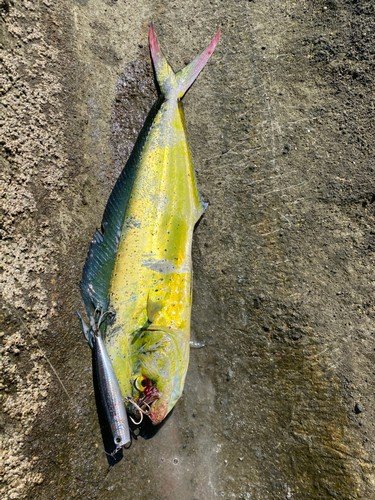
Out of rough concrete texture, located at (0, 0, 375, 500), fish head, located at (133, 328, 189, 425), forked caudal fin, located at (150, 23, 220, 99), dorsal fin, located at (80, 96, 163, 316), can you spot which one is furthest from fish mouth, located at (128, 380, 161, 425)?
forked caudal fin, located at (150, 23, 220, 99)

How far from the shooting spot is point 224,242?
2.41 metres

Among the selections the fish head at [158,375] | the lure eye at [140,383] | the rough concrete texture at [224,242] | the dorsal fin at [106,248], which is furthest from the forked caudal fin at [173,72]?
the lure eye at [140,383]

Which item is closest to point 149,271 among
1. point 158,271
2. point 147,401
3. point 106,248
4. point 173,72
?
point 158,271

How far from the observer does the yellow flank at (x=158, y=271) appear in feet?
6.41

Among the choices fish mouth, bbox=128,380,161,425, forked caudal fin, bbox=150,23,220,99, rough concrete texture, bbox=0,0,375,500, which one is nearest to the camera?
fish mouth, bbox=128,380,161,425

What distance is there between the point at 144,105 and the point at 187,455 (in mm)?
2965

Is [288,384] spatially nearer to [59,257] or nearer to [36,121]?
[59,257]

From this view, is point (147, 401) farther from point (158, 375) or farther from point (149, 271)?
point (149, 271)

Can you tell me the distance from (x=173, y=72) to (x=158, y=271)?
5.80 feet

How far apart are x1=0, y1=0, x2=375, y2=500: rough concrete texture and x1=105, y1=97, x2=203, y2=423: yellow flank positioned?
1.02ft

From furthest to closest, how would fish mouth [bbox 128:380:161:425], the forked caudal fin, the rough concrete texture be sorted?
the forked caudal fin, the rough concrete texture, fish mouth [bbox 128:380:161:425]

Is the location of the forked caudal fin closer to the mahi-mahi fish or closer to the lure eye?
the mahi-mahi fish

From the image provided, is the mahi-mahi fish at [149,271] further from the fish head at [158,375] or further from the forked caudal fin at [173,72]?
the forked caudal fin at [173,72]

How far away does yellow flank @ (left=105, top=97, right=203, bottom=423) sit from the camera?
1.95 m
